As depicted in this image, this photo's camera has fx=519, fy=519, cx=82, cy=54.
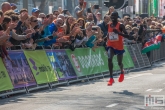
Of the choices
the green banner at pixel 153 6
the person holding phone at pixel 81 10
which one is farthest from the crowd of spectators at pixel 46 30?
the green banner at pixel 153 6

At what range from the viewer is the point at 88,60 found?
59.5 feet

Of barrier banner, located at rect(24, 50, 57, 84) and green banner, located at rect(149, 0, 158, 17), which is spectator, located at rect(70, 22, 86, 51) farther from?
green banner, located at rect(149, 0, 158, 17)

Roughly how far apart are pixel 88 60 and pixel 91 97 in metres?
5.82

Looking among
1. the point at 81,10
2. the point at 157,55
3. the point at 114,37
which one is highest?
the point at 81,10

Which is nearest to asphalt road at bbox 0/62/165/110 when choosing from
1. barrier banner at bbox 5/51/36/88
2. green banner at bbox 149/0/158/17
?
barrier banner at bbox 5/51/36/88

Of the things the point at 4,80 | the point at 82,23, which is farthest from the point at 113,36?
the point at 4,80

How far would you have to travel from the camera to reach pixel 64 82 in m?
15.9

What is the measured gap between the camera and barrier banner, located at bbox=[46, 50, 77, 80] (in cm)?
1572

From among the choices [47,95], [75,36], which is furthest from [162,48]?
[47,95]

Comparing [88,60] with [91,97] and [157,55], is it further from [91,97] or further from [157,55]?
[157,55]

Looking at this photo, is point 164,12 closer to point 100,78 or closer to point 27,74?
Answer: point 100,78

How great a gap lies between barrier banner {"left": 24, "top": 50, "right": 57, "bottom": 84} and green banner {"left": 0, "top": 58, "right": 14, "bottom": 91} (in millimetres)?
1307

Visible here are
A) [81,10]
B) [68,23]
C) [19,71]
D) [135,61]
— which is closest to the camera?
[19,71]

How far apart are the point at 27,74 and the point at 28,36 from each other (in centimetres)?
105
